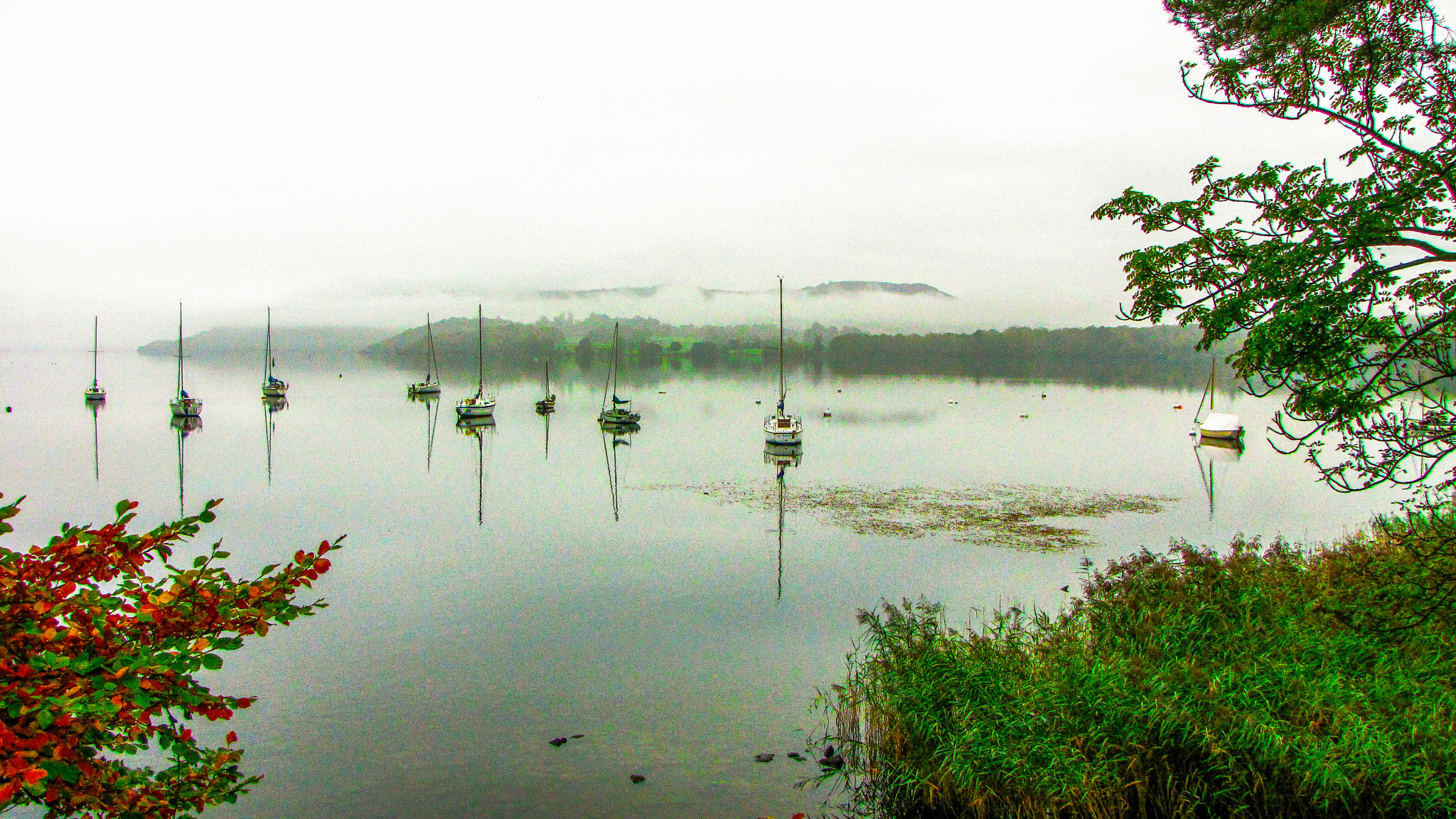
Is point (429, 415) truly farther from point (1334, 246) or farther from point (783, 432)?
point (1334, 246)

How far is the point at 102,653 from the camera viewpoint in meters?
5.30

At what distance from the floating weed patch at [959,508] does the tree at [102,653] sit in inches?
1138

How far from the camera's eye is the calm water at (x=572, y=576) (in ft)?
46.3

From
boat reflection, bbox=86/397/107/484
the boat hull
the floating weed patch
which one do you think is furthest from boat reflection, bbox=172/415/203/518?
the floating weed patch

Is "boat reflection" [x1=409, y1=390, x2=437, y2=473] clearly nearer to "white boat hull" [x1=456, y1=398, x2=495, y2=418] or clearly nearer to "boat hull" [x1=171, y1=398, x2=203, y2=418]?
"white boat hull" [x1=456, y1=398, x2=495, y2=418]

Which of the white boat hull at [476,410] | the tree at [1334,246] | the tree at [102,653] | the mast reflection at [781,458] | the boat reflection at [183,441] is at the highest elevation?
the tree at [1334,246]

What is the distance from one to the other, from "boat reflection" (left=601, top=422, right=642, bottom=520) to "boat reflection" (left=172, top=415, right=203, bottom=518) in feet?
59.9

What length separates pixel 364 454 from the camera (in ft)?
202

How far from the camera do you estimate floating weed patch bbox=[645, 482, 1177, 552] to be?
1320 inches

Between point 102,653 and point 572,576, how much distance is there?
2244 centimetres

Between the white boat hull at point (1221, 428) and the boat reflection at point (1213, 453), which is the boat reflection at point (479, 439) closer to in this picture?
the boat reflection at point (1213, 453)

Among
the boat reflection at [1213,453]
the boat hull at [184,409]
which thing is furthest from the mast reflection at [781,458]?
the boat hull at [184,409]

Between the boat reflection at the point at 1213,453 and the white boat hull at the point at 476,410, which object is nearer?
the boat reflection at the point at 1213,453

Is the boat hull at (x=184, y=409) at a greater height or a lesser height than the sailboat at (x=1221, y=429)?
lesser
